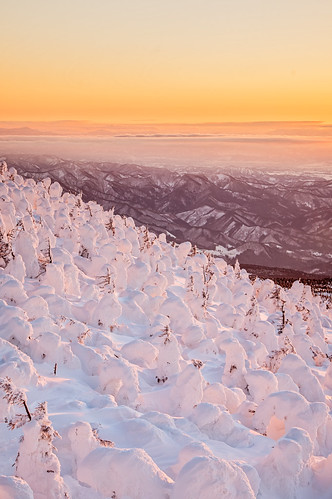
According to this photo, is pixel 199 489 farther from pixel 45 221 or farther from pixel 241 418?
pixel 45 221

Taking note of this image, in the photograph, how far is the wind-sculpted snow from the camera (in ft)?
21.5

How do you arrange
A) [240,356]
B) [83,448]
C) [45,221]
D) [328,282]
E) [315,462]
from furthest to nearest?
[328,282] < [45,221] < [240,356] < [315,462] < [83,448]

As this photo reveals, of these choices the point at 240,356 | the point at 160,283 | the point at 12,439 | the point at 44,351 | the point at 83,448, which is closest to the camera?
the point at 83,448

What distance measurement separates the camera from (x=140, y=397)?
35.1 ft

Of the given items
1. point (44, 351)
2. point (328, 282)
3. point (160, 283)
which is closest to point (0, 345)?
point (44, 351)

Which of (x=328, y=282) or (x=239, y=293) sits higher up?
(x=239, y=293)

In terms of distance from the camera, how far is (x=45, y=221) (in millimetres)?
29078

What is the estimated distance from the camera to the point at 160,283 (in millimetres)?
23656

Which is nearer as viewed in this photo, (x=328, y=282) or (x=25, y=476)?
(x=25, y=476)

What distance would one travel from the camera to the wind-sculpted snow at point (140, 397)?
6543 mm

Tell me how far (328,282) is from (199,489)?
310ft

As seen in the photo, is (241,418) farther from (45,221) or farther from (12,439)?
(45,221)

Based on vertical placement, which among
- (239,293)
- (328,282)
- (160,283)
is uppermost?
(160,283)

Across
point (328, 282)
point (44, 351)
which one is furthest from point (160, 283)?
point (328, 282)
